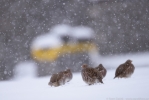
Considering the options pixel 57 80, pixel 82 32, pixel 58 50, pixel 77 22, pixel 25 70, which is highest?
pixel 77 22

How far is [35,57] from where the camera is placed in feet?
27.0

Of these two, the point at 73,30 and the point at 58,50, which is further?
the point at 73,30

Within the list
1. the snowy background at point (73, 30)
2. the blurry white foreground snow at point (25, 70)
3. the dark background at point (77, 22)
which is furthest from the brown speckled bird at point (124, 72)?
the blurry white foreground snow at point (25, 70)

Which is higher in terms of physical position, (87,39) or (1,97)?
(87,39)

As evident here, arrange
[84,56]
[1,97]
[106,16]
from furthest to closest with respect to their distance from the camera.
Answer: [106,16]
[84,56]
[1,97]

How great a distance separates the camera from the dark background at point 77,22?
8258 millimetres

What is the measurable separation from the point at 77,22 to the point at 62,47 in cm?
107

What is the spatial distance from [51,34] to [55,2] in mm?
1069

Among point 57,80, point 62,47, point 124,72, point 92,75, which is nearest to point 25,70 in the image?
point 62,47

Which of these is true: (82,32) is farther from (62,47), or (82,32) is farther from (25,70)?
(25,70)

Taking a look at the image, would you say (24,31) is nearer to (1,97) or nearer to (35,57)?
(35,57)

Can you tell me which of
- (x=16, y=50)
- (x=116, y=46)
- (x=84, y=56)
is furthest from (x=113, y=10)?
(x=16, y=50)

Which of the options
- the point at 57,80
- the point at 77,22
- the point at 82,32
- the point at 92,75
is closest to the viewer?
the point at 92,75

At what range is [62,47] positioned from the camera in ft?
27.7
